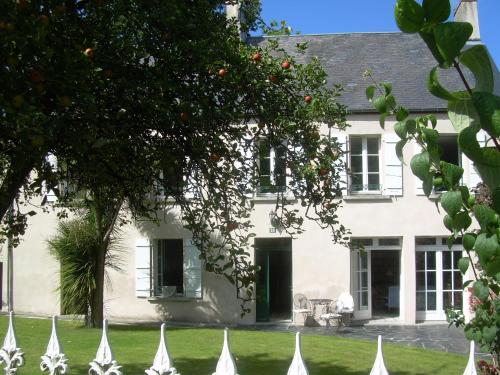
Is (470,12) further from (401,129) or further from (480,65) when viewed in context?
(480,65)

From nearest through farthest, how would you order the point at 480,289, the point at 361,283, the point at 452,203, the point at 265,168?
1. the point at 452,203
2. the point at 480,289
3. the point at 265,168
4. the point at 361,283

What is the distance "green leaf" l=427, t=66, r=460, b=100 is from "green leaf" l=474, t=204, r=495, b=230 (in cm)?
39

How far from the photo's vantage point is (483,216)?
1.38 meters

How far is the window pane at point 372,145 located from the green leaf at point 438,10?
1788 cm

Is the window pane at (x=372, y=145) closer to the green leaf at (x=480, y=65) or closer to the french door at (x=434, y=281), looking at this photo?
the french door at (x=434, y=281)

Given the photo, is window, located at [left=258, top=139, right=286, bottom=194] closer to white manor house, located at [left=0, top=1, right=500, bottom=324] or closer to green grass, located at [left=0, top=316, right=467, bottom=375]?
green grass, located at [left=0, top=316, right=467, bottom=375]

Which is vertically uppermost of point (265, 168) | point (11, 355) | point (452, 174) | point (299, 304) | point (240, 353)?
point (265, 168)

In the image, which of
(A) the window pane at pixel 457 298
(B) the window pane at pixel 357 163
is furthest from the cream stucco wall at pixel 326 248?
(A) the window pane at pixel 457 298

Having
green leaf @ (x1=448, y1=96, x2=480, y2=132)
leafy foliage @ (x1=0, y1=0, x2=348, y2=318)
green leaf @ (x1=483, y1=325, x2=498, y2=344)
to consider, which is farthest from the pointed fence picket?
green leaf @ (x1=448, y1=96, x2=480, y2=132)

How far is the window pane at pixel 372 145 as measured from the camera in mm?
18578

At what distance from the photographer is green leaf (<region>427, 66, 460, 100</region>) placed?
1.05m

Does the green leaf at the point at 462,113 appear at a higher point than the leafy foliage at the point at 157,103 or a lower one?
lower

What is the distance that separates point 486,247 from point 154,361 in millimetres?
4459

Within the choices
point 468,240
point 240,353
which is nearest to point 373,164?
point 240,353
